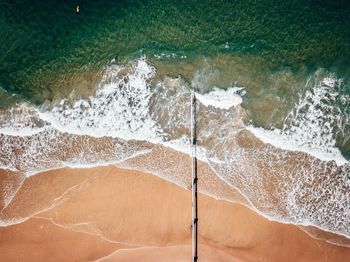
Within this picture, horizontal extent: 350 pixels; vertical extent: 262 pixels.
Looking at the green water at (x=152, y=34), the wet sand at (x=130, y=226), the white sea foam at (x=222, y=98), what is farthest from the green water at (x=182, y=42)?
the wet sand at (x=130, y=226)

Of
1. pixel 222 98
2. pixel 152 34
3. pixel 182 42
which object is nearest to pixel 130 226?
pixel 222 98

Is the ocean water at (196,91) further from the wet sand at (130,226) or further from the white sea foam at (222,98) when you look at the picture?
the wet sand at (130,226)

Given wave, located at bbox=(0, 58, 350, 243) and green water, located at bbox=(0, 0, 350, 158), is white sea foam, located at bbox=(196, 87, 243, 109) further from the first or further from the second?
green water, located at bbox=(0, 0, 350, 158)

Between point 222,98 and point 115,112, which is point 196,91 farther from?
point 115,112

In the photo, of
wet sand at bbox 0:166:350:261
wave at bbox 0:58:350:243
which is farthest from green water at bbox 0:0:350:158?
wet sand at bbox 0:166:350:261

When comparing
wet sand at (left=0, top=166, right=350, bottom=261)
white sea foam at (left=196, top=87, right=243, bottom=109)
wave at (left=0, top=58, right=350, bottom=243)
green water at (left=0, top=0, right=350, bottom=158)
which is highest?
green water at (left=0, top=0, right=350, bottom=158)

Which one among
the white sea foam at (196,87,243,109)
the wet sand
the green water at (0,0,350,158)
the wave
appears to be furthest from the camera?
the green water at (0,0,350,158)
